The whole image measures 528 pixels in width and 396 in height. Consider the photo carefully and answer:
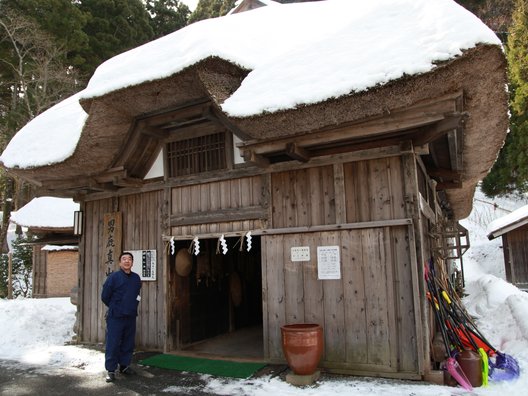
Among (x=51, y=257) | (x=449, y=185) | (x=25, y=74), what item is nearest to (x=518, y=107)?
(x=449, y=185)

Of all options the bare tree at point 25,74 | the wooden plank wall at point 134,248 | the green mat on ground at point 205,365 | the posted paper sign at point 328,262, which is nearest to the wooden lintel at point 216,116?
the wooden plank wall at point 134,248

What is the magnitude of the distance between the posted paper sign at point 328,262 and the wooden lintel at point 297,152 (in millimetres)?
1332

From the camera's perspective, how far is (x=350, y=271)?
5.98m

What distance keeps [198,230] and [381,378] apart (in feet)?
12.0

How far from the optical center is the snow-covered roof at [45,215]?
16031 mm

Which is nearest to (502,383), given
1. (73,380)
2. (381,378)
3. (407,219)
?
(381,378)

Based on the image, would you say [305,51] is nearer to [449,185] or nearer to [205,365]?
[205,365]

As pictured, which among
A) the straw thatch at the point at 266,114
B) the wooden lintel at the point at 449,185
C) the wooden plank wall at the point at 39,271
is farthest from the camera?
the wooden plank wall at the point at 39,271

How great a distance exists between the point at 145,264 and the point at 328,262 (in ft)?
11.9

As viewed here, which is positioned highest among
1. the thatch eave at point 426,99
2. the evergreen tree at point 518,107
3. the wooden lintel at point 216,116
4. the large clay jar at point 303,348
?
the evergreen tree at point 518,107

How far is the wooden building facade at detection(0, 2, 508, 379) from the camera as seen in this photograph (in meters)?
5.31

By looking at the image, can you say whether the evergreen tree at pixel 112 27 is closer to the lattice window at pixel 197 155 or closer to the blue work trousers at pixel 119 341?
the lattice window at pixel 197 155

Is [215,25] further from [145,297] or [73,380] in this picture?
[73,380]

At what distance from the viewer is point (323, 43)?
5906 mm
